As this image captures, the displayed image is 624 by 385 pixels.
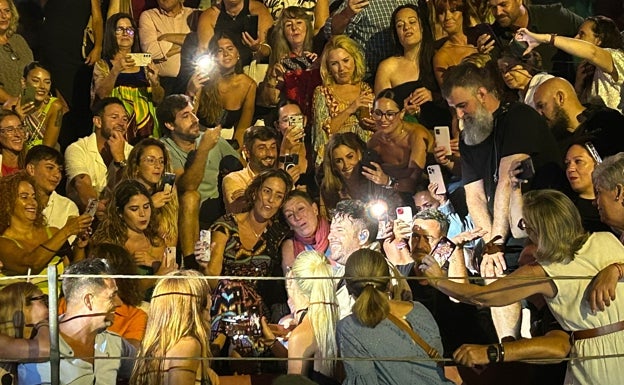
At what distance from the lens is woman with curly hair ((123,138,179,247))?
345 inches

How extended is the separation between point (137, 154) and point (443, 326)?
239 cm

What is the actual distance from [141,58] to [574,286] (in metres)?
4.09

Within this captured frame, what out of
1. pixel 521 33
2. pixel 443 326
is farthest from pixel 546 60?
pixel 443 326

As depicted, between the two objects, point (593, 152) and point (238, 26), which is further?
point (238, 26)

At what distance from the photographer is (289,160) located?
352 inches

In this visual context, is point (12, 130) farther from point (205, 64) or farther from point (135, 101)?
point (205, 64)

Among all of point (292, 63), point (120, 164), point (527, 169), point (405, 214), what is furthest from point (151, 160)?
point (527, 169)

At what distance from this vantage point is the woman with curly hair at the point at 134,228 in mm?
8508

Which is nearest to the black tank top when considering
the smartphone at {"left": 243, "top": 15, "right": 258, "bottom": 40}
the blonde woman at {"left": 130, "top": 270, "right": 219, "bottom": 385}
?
the smartphone at {"left": 243, "top": 15, "right": 258, "bottom": 40}

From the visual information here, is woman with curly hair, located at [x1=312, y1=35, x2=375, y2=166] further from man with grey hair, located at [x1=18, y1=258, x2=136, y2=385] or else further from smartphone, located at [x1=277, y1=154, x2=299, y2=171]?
man with grey hair, located at [x1=18, y1=258, x2=136, y2=385]

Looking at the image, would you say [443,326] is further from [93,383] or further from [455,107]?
[93,383]

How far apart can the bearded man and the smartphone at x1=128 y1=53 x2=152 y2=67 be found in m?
2.09

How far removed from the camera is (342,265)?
27.5ft

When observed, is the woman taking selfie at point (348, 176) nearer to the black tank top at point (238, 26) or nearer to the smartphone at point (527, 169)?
the smartphone at point (527, 169)
